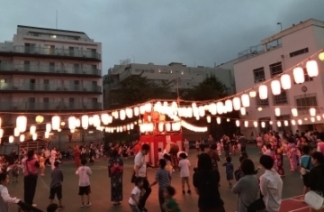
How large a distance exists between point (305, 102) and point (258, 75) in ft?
24.3

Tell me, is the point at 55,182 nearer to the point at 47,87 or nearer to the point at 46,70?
the point at 47,87

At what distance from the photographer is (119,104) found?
103 ft

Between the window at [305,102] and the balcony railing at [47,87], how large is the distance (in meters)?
26.3

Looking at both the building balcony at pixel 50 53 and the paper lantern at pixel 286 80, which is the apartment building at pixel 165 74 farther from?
the paper lantern at pixel 286 80

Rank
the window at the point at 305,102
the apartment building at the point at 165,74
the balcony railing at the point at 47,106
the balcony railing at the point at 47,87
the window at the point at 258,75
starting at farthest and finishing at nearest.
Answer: the apartment building at the point at 165,74
the window at the point at 258,75
the balcony railing at the point at 47,87
the balcony railing at the point at 47,106
the window at the point at 305,102

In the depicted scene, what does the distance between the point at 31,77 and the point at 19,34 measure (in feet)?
22.5

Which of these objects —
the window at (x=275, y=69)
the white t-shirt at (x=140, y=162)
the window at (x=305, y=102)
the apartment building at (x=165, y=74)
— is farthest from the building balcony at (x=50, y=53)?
the white t-shirt at (x=140, y=162)

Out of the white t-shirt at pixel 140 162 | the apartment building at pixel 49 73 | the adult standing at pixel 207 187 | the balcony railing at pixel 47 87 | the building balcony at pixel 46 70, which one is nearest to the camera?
the adult standing at pixel 207 187

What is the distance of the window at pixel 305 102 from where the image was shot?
26.1 m

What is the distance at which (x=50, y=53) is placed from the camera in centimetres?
3466

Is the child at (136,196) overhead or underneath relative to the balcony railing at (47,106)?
underneath

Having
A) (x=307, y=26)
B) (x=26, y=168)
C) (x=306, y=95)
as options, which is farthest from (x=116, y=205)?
(x=307, y=26)

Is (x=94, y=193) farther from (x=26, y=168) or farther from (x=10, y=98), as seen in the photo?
(x=10, y=98)

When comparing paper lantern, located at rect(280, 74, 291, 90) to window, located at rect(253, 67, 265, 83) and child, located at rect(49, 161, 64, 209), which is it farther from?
window, located at rect(253, 67, 265, 83)
